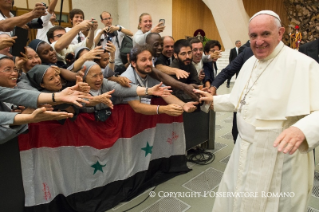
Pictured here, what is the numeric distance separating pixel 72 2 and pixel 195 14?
968 cm

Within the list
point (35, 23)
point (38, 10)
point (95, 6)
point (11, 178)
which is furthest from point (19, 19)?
point (95, 6)

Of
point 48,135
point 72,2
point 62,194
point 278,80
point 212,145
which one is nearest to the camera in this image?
point 278,80

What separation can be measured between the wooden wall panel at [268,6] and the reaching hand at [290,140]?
15461mm

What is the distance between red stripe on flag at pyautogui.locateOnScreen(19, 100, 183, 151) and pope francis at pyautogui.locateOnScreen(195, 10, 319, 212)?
3.99 ft

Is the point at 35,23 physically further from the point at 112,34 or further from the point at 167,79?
the point at 167,79

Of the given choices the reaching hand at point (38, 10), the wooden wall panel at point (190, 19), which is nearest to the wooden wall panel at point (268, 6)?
the wooden wall panel at point (190, 19)

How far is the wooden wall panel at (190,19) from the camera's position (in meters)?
15.1

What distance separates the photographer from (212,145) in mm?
3779

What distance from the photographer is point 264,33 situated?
1515 mm

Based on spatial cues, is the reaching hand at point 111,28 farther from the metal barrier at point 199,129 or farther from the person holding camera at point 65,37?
the metal barrier at point 199,129

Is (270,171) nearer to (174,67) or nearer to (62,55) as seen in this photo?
(174,67)

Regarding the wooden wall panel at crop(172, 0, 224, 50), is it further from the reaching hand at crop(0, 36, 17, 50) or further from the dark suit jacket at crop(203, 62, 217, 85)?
the reaching hand at crop(0, 36, 17, 50)

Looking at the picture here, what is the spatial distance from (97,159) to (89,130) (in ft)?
1.05

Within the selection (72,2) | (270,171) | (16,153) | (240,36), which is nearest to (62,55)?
(16,153)
